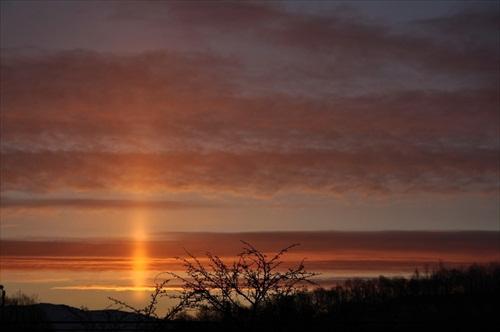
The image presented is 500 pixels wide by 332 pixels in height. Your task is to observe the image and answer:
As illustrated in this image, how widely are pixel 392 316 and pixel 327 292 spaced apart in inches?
3318

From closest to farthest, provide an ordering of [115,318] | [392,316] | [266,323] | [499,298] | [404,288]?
[266,323] < [115,318] < [392,316] < [404,288] < [499,298]

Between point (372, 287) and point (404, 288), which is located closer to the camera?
point (372, 287)

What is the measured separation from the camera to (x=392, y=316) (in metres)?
93.6

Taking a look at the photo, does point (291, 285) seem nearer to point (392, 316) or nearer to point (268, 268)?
point (268, 268)

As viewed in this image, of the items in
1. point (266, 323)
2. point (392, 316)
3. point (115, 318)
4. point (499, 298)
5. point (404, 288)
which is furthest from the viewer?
point (499, 298)

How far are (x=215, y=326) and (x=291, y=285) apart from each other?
159 centimetres

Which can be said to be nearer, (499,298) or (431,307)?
(431,307)

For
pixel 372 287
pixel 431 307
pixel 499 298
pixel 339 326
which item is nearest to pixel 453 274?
pixel 499 298

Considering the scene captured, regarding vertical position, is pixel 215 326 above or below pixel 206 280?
below

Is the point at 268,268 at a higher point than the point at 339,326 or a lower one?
higher

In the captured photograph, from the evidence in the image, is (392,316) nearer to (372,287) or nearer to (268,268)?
(372,287)

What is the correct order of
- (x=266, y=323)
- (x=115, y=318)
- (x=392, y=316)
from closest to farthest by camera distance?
1. (x=266, y=323)
2. (x=115, y=318)
3. (x=392, y=316)

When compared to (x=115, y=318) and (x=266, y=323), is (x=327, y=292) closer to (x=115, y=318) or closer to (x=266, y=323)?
(x=266, y=323)

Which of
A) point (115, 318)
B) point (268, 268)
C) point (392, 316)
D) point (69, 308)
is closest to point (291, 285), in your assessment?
point (268, 268)
